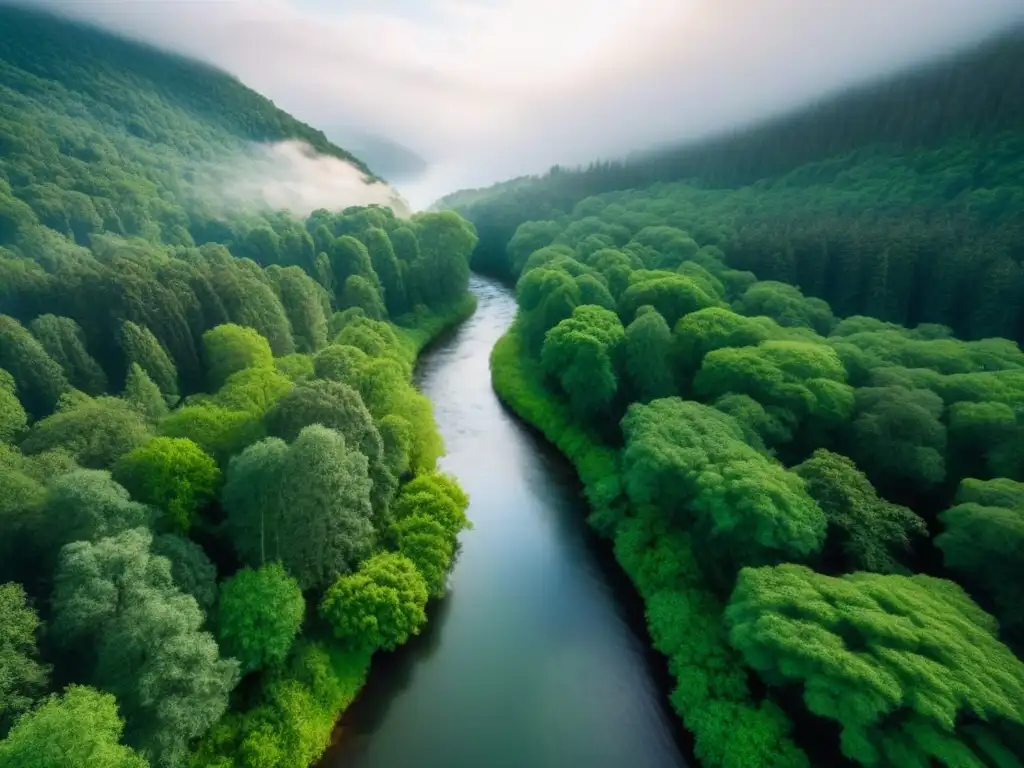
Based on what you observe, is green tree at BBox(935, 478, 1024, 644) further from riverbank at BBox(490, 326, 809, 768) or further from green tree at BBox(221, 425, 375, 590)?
green tree at BBox(221, 425, 375, 590)

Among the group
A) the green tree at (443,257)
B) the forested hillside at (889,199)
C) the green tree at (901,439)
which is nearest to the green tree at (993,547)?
the green tree at (901,439)

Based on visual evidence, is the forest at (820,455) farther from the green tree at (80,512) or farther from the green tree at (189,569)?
the green tree at (80,512)

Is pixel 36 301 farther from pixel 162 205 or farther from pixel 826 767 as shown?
pixel 826 767

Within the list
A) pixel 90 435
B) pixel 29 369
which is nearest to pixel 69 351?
pixel 29 369

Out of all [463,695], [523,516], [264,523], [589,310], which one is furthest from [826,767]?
[589,310]

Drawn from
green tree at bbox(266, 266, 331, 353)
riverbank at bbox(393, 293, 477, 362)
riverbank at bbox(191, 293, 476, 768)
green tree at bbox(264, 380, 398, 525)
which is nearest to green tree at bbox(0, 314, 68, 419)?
green tree at bbox(264, 380, 398, 525)

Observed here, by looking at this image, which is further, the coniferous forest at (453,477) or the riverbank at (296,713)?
the riverbank at (296,713)
